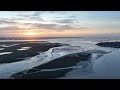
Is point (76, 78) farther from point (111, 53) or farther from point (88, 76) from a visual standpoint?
point (111, 53)

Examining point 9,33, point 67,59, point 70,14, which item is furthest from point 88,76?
point 9,33

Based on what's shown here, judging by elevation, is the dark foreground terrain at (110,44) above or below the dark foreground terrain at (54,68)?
above

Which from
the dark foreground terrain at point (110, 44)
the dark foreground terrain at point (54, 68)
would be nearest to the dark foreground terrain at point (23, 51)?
the dark foreground terrain at point (54, 68)

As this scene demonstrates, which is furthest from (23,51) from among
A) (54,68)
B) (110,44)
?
(110,44)

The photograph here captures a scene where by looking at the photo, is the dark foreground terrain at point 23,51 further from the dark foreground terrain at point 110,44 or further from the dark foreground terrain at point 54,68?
the dark foreground terrain at point 110,44

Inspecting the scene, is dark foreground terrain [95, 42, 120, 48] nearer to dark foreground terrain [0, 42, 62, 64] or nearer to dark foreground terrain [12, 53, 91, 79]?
dark foreground terrain [12, 53, 91, 79]

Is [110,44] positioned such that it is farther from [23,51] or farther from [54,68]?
[23,51]
